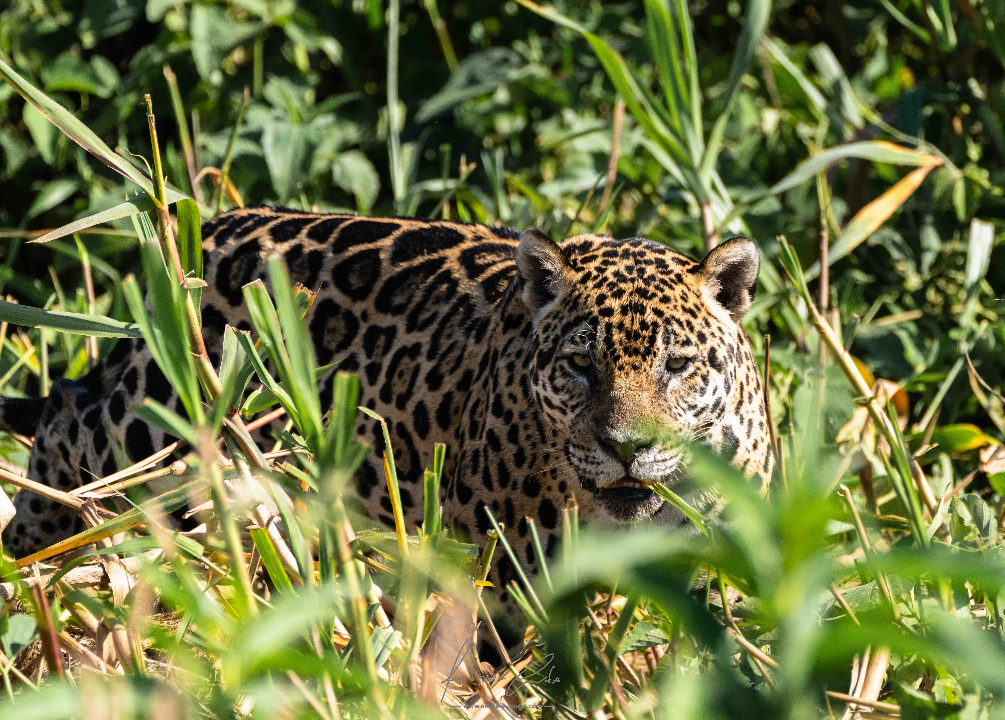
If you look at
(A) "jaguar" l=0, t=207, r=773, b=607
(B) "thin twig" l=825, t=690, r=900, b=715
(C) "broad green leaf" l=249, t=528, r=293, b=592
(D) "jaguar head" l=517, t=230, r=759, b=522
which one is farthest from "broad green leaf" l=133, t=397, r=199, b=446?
(D) "jaguar head" l=517, t=230, r=759, b=522

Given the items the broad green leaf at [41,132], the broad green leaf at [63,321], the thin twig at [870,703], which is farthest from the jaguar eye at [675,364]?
the broad green leaf at [41,132]

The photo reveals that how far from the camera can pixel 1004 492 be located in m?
2.58

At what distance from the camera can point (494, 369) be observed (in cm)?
281

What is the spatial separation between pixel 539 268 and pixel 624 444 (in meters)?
0.55

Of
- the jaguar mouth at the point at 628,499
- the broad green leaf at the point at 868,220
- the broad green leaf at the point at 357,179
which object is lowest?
the jaguar mouth at the point at 628,499

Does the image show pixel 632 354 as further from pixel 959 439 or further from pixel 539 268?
pixel 959 439

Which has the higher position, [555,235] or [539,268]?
[539,268]

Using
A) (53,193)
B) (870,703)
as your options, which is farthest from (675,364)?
(53,193)

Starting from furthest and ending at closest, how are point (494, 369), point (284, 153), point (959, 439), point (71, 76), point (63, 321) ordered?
point (71, 76) → point (284, 153) → point (959, 439) → point (494, 369) → point (63, 321)

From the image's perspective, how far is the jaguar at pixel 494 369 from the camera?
246 centimetres

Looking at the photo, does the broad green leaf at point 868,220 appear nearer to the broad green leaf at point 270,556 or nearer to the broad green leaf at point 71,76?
the broad green leaf at point 270,556

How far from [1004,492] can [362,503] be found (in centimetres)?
167

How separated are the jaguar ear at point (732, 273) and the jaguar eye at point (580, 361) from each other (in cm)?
36

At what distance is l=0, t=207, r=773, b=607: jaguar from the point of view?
2457 millimetres
